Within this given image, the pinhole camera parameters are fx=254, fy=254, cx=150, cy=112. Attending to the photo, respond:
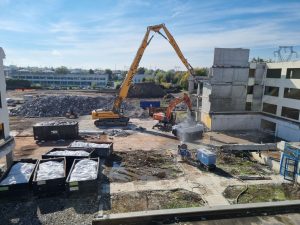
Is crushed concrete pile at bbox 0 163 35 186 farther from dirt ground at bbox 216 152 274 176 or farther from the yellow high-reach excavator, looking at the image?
the yellow high-reach excavator

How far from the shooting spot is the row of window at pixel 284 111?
28069 mm

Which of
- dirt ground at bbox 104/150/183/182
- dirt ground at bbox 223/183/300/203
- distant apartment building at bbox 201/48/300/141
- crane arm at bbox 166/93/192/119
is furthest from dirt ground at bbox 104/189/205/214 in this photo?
distant apartment building at bbox 201/48/300/141

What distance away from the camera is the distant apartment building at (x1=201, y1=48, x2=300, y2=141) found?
30.9 m

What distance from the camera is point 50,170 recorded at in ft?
52.5

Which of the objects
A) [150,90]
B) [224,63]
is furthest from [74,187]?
[150,90]

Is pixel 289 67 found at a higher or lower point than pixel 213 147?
higher

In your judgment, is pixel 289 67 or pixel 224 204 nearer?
pixel 224 204

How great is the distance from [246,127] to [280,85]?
6697 mm

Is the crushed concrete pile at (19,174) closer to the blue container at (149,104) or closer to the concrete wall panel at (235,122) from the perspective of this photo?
the concrete wall panel at (235,122)

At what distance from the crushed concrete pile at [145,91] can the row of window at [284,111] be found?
32.5m

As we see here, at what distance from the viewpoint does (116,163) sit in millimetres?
20562

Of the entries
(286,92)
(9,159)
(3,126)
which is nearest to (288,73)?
(286,92)

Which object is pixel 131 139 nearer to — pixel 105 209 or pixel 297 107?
pixel 105 209

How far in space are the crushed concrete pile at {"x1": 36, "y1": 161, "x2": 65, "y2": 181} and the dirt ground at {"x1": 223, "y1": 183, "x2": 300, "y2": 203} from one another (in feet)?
34.1
